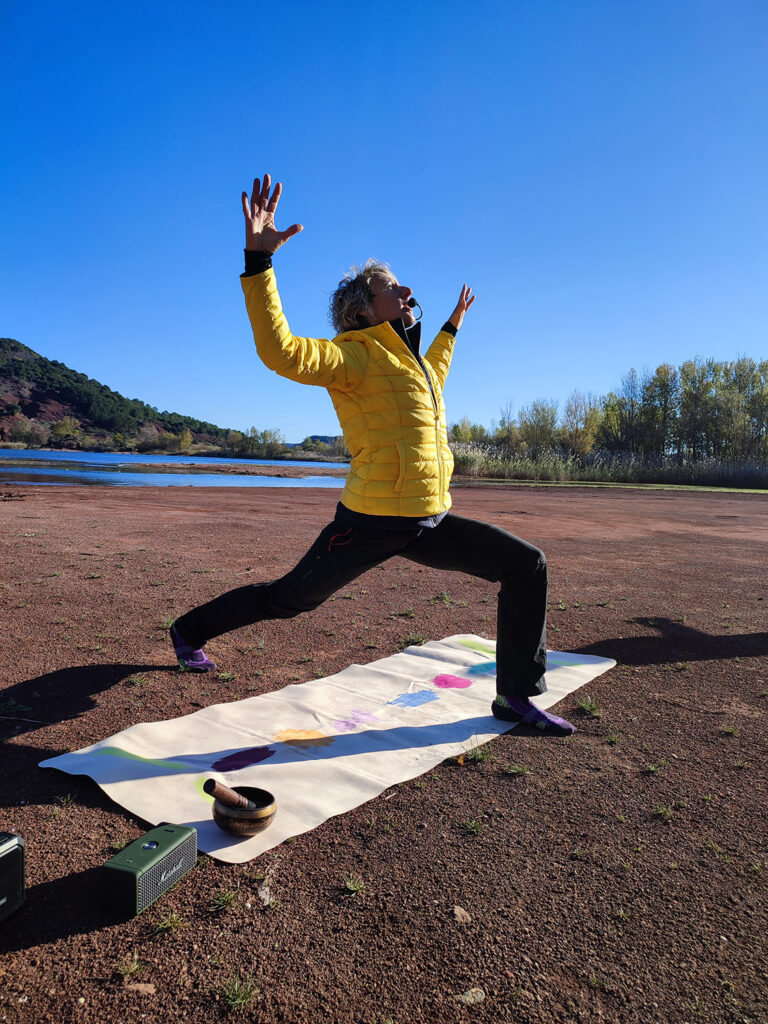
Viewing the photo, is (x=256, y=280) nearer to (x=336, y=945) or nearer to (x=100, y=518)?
(x=336, y=945)

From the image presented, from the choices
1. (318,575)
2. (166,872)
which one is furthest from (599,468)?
(166,872)

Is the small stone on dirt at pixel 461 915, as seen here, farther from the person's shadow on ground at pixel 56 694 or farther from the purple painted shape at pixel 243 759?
the person's shadow on ground at pixel 56 694

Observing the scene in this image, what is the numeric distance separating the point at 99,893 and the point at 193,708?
160 centimetres

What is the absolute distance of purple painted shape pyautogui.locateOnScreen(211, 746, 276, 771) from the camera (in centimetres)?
281

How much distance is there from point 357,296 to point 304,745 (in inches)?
89.5

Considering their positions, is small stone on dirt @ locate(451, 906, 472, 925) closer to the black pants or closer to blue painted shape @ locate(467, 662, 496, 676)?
the black pants

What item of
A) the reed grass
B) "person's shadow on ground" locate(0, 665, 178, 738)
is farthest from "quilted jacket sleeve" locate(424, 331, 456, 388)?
the reed grass

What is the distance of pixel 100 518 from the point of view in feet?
39.6

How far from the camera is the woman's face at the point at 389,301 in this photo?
126 inches

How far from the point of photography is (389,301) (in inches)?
126

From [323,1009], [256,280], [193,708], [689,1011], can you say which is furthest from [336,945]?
[256,280]

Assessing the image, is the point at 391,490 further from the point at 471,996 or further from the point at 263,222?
the point at 471,996

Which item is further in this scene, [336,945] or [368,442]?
[368,442]

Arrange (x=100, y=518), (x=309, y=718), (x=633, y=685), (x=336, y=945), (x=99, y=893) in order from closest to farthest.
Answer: (x=336, y=945)
(x=99, y=893)
(x=309, y=718)
(x=633, y=685)
(x=100, y=518)
